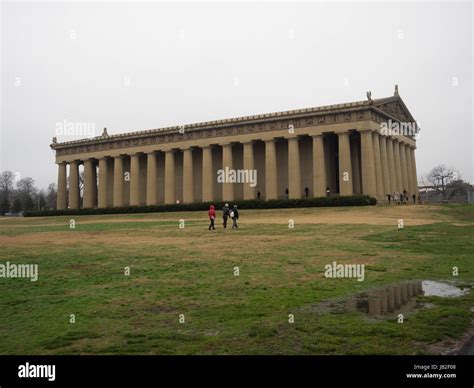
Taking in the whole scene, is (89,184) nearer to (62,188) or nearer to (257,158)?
(62,188)

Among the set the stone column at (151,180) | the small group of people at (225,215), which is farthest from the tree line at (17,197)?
the small group of people at (225,215)

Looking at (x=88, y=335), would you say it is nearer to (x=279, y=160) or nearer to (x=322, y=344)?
(x=322, y=344)

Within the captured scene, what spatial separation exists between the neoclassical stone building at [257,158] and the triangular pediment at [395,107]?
0.49 feet

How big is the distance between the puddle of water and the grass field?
376 millimetres

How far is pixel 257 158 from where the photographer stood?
66.2 m

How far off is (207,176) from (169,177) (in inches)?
281

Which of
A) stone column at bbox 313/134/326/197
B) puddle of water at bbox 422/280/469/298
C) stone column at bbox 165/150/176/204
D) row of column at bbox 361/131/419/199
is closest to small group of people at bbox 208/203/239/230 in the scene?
puddle of water at bbox 422/280/469/298

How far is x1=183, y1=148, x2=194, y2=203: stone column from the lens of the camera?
219 feet

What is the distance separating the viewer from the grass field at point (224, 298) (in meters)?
7.54

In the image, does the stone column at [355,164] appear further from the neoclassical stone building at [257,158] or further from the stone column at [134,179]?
the stone column at [134,179]

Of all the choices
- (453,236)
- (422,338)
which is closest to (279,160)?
(453,236)

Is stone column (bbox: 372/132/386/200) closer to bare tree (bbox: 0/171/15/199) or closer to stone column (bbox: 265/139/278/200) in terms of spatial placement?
stone column (bbox: 265/139/278/200)

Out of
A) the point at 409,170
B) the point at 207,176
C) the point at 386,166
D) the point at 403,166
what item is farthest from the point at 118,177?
the point at 409,170
